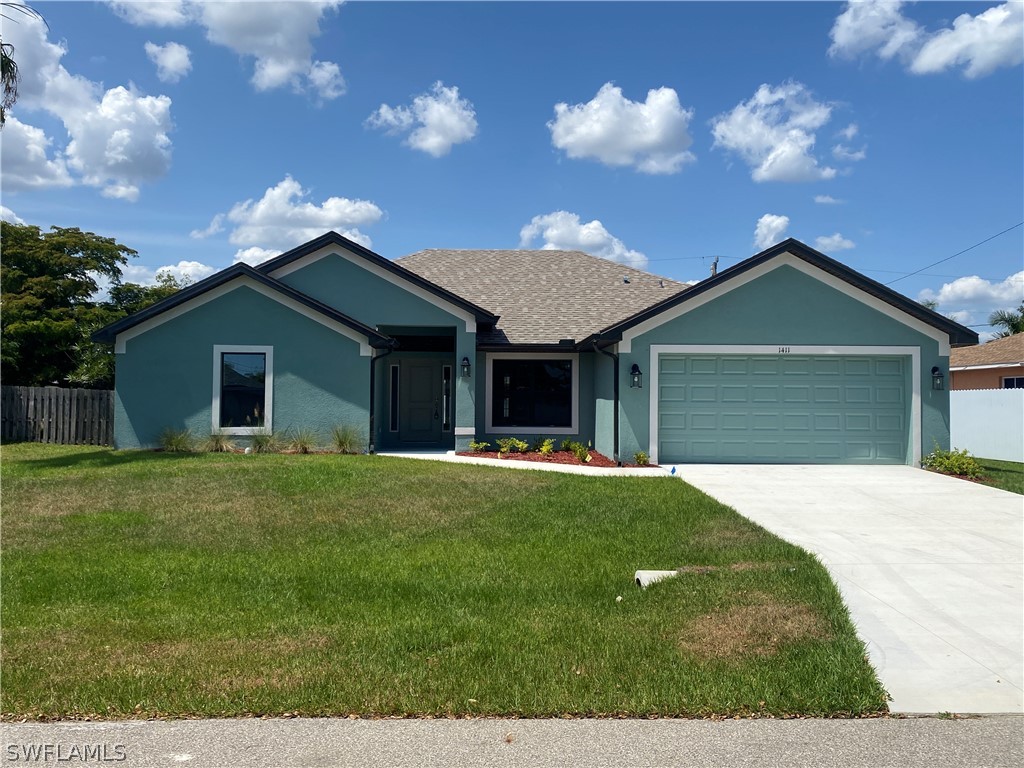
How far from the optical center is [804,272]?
52.6ft

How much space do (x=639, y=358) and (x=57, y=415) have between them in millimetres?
14539

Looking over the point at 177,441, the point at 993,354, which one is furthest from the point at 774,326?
the point at 993,354

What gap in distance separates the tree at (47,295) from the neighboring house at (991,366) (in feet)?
99.7

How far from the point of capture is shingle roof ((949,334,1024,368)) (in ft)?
82.2

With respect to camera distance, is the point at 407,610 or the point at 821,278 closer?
the point at 407,610

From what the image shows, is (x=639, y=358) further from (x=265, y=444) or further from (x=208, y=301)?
(x=208, y=301)

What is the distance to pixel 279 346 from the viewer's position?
16.8 metres

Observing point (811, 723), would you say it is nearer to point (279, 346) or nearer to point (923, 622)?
point (923, 622)

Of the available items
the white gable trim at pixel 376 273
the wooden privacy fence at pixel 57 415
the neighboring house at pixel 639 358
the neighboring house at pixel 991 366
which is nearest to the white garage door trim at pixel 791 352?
the neighboring house at pixel 639 358

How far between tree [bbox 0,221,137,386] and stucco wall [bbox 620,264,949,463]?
2000cm

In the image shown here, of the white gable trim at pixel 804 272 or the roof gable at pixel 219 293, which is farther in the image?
the roof gable at pixel 219 293

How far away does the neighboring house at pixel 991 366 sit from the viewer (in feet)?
82.9

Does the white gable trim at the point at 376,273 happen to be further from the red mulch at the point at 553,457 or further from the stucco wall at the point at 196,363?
the red mulch at the point at 553,457

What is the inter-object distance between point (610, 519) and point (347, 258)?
35.8 ft
